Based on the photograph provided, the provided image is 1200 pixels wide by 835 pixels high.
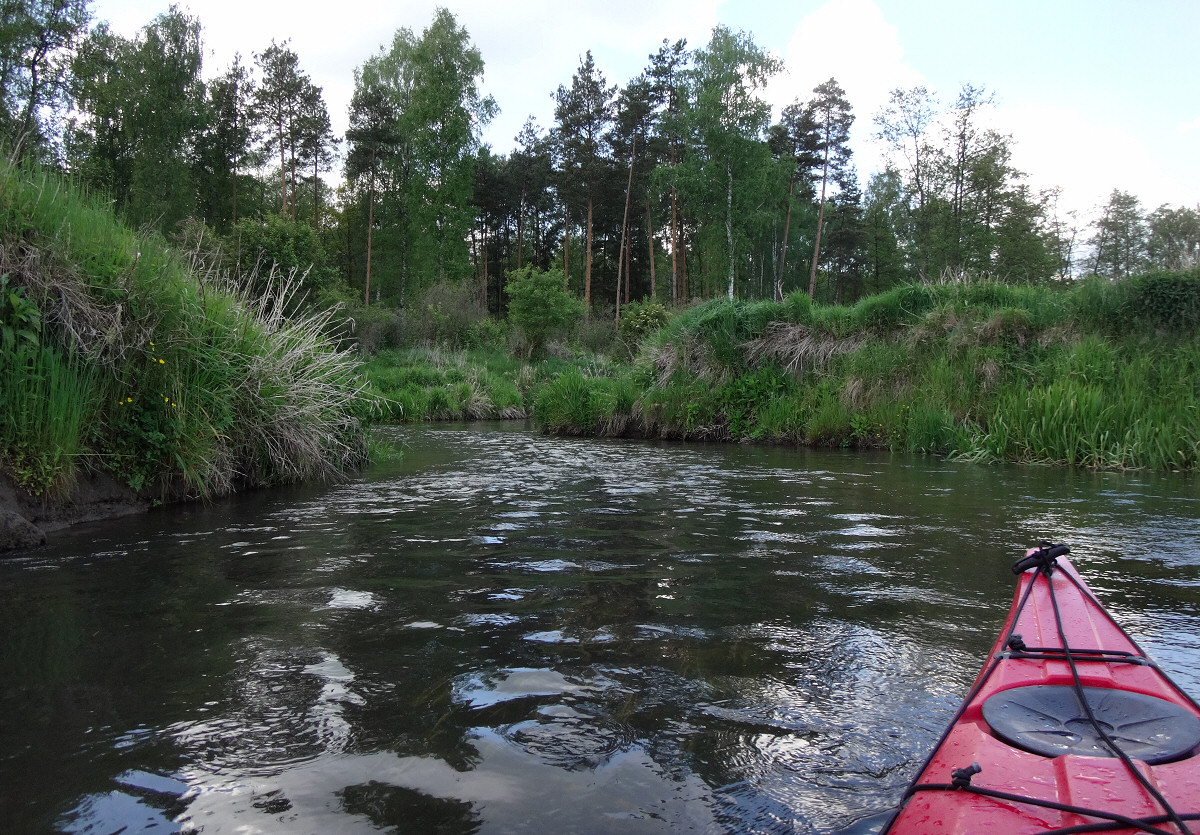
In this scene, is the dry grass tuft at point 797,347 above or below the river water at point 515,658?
above

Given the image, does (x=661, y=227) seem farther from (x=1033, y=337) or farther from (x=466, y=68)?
(x=1033, y=337)

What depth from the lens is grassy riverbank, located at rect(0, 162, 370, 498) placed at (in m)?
5.06

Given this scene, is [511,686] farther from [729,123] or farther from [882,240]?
[882,240]

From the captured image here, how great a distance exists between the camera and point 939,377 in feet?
40.2

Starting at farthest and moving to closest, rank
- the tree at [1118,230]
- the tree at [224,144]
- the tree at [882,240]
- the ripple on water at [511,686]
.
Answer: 1. the tree at [882,240]
2. the tree at [224,144]
3. the tree at [1118,230]
4. the ripple on water at [511,686]

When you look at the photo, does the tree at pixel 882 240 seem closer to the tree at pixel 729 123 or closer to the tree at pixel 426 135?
the tree at pixel 729 123

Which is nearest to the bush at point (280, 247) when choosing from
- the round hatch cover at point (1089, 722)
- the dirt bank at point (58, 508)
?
the dirt bank at point (58, 508)

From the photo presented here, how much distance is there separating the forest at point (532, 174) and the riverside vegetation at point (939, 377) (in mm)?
12556

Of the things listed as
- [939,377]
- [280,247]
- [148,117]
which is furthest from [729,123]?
[148,117]

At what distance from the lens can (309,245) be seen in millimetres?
27469

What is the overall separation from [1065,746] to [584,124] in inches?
1604

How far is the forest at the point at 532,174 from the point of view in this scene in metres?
29.2

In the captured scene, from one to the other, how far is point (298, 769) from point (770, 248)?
48068 mm

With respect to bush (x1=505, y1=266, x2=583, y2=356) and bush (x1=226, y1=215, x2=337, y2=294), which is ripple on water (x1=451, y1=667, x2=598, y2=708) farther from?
bush (x1=505, y1=266, x2=583, y2=356)
